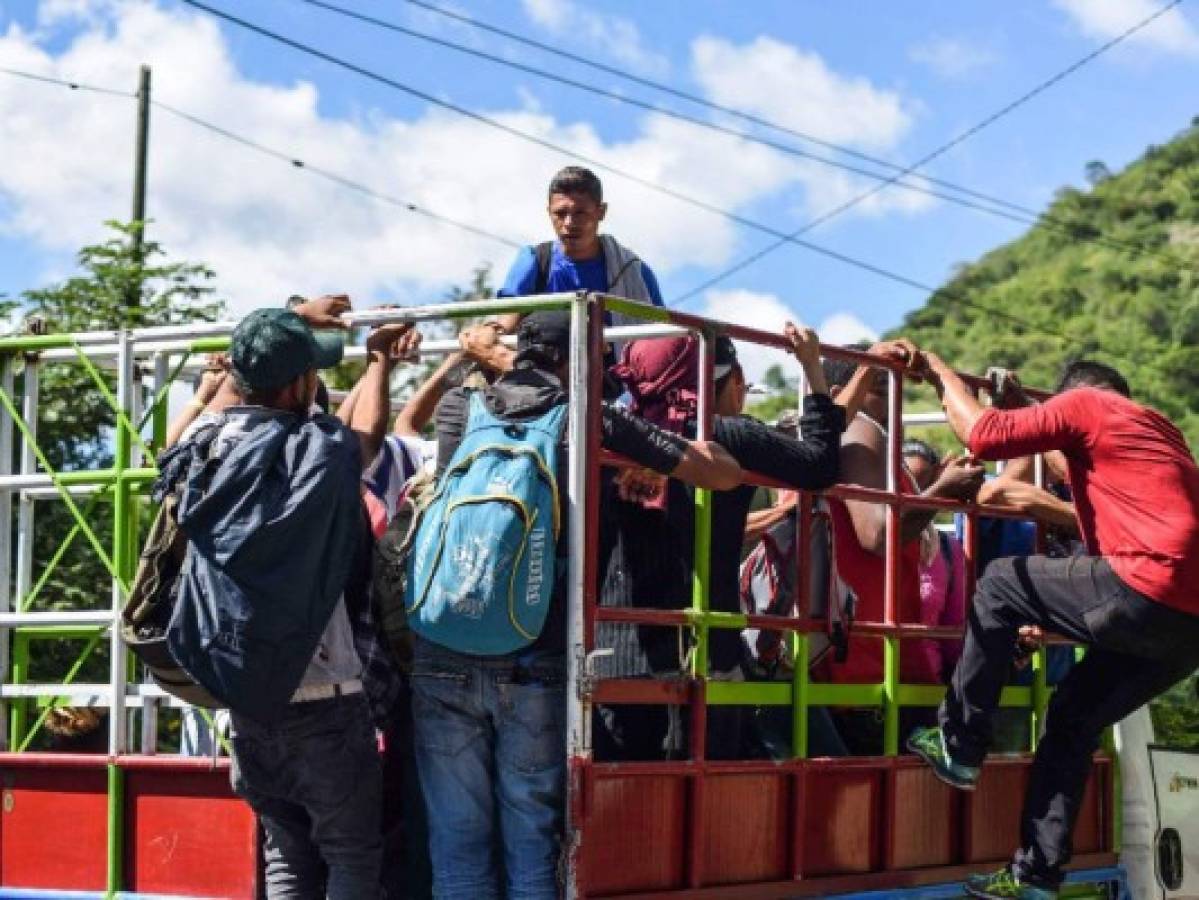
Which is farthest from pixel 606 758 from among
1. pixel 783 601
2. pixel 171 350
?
pixel 171 350

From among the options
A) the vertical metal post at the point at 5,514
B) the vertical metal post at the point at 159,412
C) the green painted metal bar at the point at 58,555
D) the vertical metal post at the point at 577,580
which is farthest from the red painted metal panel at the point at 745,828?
the vertical metal post at the point at 5,514

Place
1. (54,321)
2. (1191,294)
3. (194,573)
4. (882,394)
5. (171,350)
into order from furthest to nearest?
(1191,294), (54,321), (882,394), (171,350), (194,573)

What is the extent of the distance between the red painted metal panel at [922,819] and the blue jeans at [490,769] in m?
1.39

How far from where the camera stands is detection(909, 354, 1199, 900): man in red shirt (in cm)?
535

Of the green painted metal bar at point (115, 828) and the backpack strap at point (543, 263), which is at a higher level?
the backpack strap at point (543, 263)

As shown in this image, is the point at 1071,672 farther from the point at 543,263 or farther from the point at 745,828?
the point at 543,263

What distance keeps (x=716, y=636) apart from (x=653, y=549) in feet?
1.02

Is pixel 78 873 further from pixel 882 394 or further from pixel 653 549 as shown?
pixel 882 394

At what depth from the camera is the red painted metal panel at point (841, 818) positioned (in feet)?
17.1

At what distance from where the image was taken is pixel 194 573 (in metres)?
4.42

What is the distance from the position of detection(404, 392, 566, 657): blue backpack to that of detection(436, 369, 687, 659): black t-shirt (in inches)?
1.6

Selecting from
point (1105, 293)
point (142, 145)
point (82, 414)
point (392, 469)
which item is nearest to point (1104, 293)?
point (1105, 293)

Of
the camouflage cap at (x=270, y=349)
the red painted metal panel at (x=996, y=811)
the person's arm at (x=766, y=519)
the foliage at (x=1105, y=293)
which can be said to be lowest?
the red painted metal panel at (x=996, y=811)

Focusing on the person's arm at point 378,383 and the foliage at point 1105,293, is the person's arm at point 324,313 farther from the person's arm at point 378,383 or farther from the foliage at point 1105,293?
the foliage at point 1105,293
